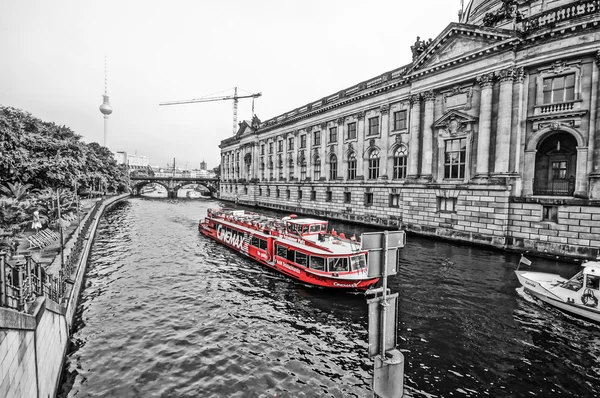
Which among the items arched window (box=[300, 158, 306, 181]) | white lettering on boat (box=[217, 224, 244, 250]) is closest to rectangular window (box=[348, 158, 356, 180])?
arched window (box=[300, 158, 306, 181])

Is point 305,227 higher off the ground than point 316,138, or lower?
lower

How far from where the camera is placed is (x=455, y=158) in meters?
31.9

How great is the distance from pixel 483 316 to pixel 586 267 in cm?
488

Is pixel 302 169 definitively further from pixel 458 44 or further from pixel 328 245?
pixel 328 245

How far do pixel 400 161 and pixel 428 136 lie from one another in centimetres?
612

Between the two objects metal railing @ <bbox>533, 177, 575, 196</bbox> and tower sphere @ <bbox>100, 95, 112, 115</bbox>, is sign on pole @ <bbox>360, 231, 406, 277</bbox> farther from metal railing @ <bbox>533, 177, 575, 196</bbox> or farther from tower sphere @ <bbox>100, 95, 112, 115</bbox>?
tower sphere @ <bbox>100, 95, 112, 115</bbox>

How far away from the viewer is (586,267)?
14.0 meters

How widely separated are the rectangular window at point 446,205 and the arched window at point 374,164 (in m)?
Answer: 11.4

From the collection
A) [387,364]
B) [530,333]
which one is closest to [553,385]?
[530,333]

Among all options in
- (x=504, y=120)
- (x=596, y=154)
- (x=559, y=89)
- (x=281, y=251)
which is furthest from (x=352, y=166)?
(x=281, y=251)

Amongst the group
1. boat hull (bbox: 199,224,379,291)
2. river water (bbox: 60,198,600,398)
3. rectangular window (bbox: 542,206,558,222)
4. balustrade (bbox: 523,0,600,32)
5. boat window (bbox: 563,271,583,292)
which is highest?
balustrade (bbox: 523,0,600,32)

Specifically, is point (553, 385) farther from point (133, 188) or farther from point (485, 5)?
point (133, 188)

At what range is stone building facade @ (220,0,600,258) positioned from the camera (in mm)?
23953

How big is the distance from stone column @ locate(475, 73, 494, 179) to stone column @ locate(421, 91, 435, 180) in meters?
5.17
